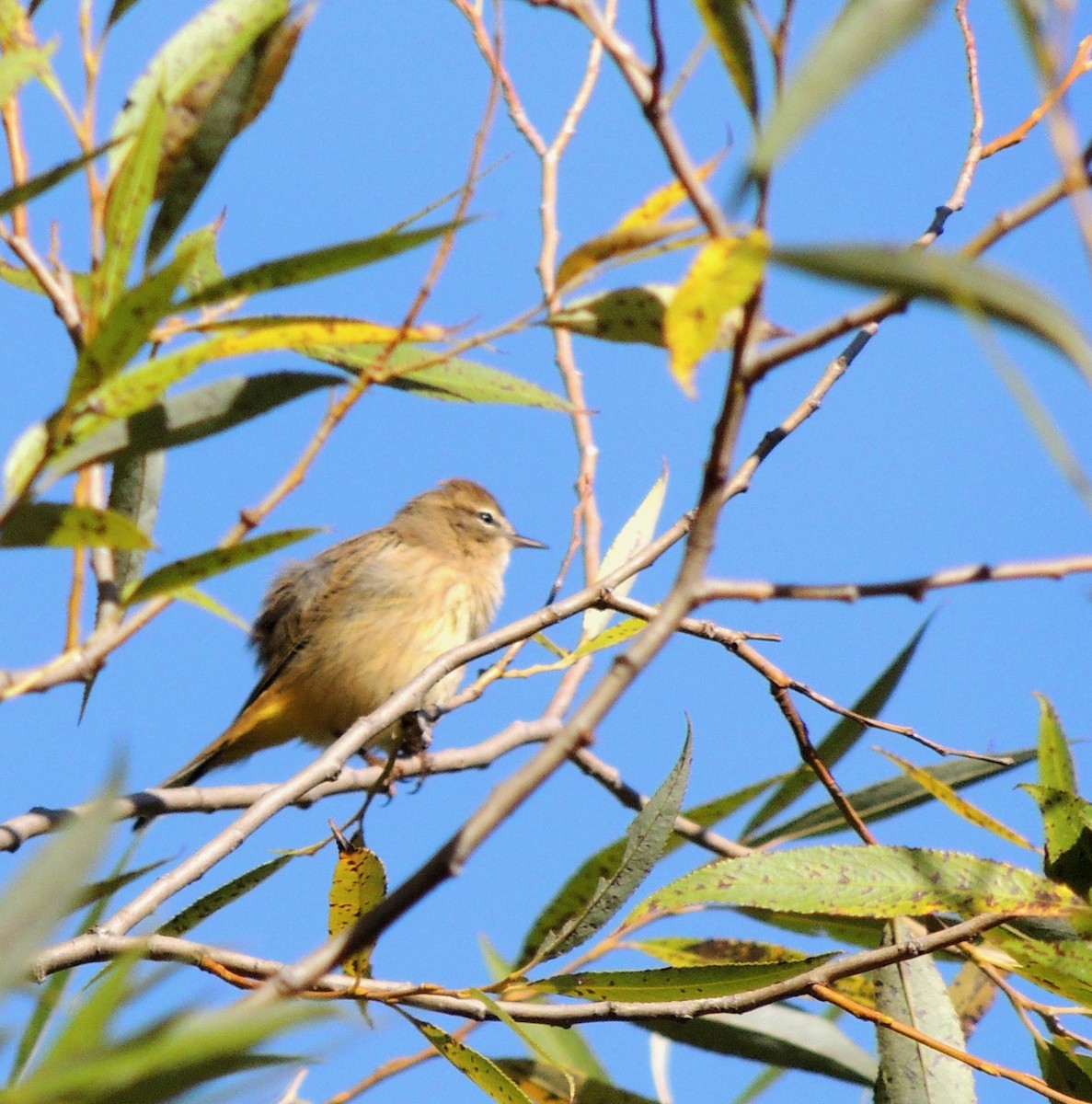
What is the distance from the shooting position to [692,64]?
149 cm

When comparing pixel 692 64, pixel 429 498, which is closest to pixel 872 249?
pixel 692 64

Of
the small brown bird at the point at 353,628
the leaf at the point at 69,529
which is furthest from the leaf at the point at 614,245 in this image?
the small brown bird at the point at 353,628

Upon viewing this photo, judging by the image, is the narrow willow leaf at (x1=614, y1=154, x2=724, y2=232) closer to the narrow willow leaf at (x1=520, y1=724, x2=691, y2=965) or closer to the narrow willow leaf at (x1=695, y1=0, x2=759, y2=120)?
the narrow willow leaf at (x1=695, y1=0, x2=759, y2=120)

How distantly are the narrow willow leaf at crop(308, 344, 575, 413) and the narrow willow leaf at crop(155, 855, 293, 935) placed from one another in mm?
900

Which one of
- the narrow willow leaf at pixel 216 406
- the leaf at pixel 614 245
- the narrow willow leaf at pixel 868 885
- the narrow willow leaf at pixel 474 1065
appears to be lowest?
the narrow willow leaf at pixel 474 1065

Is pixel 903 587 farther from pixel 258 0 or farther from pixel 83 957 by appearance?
pixel 83 957

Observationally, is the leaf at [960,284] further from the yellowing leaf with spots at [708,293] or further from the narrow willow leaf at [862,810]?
the narrow willow leaf at [862,810]

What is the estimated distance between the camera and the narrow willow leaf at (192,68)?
1.71 metres

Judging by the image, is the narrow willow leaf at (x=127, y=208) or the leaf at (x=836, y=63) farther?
the narrow willow leaf at (x=127, y=208)

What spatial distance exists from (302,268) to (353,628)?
4156mm

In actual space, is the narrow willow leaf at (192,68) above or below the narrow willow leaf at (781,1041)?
above

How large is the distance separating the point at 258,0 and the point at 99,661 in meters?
0.86

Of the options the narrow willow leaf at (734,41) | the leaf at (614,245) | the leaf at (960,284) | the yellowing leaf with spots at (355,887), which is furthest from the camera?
the yellowing leaf with spots at (355,887)

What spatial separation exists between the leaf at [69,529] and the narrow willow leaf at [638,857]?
0.95 metres
